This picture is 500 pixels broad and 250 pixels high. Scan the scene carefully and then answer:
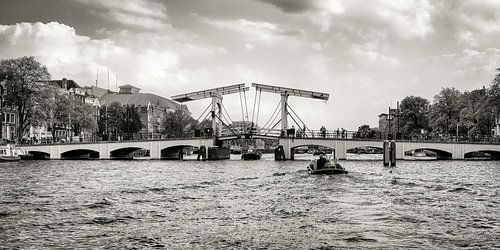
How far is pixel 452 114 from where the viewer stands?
100 meters

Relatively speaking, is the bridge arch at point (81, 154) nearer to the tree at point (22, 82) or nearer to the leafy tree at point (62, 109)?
the leafy tree at point (62, 109)

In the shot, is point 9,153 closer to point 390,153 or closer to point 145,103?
point 390,153

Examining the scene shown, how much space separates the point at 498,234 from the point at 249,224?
23.3ft

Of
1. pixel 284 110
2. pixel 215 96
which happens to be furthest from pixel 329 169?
pixel 215 96

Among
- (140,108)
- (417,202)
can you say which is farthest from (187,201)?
(140,108)

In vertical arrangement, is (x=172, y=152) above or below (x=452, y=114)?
below

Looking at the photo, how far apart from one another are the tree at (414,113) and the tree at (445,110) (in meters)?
11.0

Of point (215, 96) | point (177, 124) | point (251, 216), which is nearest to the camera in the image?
point (251, 216)

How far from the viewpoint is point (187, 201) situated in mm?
24266

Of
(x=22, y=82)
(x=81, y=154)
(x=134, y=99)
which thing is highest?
(x=134, y=99)

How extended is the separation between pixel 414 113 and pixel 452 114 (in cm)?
1489

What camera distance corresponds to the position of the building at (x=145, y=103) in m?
156

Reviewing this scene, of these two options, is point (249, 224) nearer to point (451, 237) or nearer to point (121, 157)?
point (451, 237)

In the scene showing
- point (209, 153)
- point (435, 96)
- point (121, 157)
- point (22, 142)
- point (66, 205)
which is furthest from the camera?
point (435, 96)
